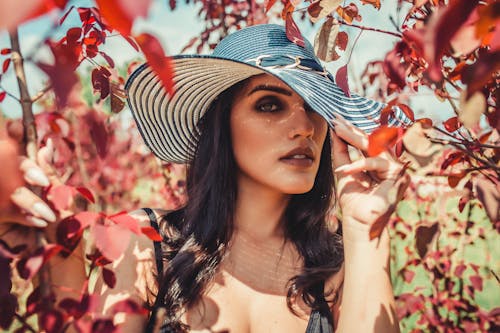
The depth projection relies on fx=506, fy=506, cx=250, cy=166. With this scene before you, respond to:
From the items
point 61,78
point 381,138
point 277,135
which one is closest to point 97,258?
point 61,78

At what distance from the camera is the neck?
1896 mm

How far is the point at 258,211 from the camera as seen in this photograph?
1.91 metres

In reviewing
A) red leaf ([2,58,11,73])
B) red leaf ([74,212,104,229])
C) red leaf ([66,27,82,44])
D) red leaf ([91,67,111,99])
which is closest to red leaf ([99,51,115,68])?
red leaf ([91,67,111,99])

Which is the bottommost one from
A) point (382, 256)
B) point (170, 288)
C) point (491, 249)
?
point (491, 249)

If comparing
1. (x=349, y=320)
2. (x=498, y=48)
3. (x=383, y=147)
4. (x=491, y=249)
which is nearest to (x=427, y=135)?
(x=383, y=147)

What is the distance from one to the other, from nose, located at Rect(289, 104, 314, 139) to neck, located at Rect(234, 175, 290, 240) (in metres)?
0.29

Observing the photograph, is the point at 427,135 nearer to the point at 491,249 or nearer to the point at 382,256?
the point at 382,256

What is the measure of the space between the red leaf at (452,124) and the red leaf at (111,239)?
968 millimetres

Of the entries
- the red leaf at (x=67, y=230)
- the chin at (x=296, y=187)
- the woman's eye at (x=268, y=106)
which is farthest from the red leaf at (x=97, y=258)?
the woman's eye at (x=268, y=106)

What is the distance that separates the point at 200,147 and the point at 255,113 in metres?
0.36

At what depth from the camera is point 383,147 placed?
2.72 feet

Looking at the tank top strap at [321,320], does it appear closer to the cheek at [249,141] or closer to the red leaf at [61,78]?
the cheek at [249,141]

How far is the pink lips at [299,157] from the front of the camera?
1660 millimetres

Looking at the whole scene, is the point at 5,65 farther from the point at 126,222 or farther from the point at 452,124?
the point at 452,124
